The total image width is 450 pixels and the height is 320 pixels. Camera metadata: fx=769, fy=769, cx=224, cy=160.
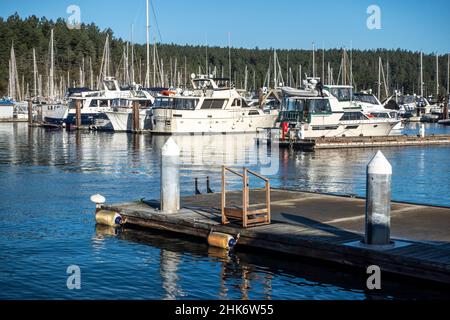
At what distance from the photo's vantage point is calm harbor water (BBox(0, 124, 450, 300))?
1573cm

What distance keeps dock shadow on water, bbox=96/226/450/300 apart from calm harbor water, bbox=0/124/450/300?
0.02 metres

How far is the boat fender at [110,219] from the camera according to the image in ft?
73.1

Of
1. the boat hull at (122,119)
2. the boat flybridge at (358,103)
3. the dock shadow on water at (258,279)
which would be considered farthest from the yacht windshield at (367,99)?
the dock shadow on water at (258,279)

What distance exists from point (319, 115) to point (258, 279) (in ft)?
137

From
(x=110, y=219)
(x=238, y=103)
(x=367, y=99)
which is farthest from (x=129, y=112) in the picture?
(x=110, y=219)

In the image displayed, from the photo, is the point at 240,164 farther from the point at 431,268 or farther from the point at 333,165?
the point at 431,268

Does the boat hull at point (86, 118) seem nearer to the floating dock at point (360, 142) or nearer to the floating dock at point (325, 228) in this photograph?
the floating dock at point (360, 142)

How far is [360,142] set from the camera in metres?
56.9

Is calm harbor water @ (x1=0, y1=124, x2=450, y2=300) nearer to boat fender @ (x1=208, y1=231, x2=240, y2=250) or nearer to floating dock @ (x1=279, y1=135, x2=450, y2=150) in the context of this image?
boat fender @ (x1=208, y1=231, x2=240, y2=250)

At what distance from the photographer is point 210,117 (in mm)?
73875

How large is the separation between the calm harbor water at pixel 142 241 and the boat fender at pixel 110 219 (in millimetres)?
366

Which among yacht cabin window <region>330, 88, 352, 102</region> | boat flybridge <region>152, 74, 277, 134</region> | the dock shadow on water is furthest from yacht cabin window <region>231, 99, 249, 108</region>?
the dock shadow on water

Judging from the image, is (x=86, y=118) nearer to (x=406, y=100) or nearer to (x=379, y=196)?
(x=406, y=100)
